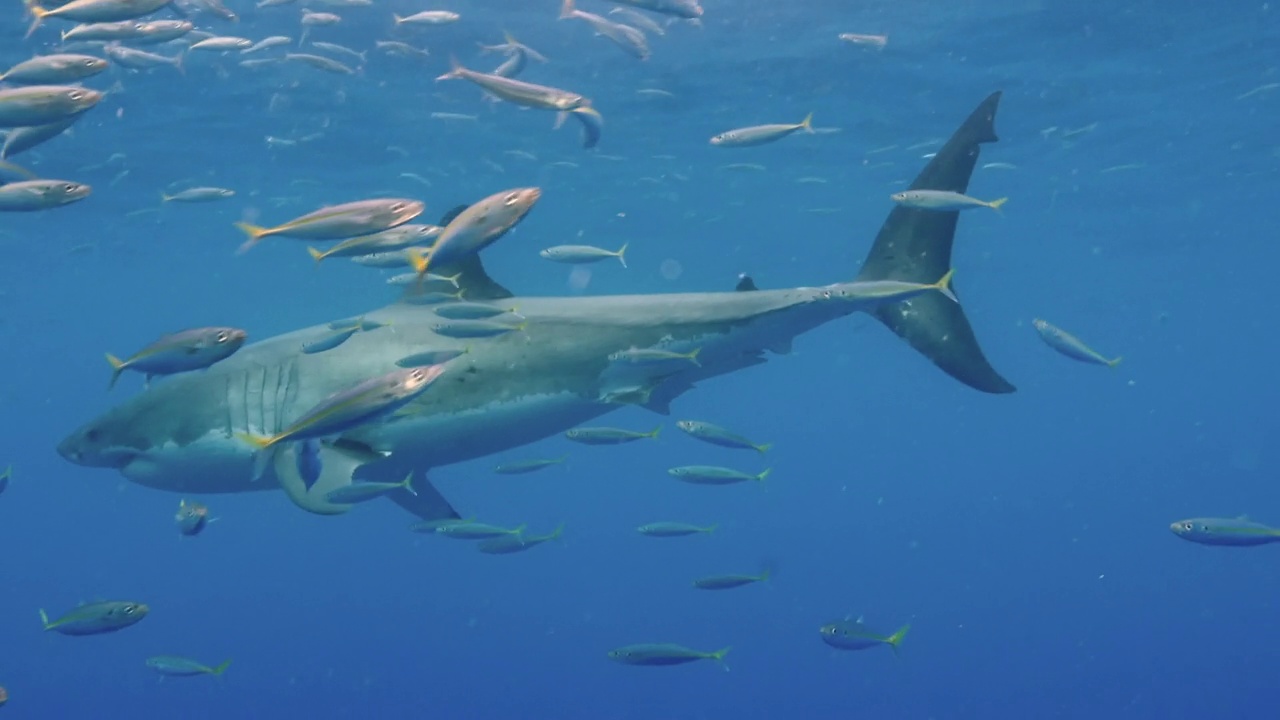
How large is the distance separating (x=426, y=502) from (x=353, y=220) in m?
3.33

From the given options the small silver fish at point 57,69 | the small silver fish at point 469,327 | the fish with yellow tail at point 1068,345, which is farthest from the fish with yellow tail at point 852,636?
the small silver fish at point 57,69

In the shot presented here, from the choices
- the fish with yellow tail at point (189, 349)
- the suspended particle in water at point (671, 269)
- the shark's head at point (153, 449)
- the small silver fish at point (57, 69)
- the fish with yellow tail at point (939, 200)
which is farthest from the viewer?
the suspended particle in water at point (671, 269)

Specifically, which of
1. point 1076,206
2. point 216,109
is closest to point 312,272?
point 216,109

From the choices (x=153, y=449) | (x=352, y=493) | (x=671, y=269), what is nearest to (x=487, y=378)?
(x=352, y=493)

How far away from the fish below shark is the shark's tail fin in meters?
0.02

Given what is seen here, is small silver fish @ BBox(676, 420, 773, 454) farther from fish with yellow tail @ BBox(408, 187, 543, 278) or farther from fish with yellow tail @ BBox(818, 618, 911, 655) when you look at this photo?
fish with yellow tail @ BBox(408, 187, 543, 278)

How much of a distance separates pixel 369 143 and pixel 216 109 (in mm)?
4393

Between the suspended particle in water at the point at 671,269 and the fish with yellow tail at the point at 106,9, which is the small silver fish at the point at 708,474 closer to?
the fish with yellow tail at the point at 106,9

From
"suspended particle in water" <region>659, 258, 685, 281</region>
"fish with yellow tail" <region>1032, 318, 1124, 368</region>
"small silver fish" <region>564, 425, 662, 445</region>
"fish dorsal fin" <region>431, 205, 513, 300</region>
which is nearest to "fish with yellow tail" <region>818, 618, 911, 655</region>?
"small silver fish" <region>564, 425, 662, 445</region>

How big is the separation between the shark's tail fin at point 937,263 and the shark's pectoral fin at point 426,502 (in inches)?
149

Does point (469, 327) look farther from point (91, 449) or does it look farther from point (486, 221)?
point (91, 449)

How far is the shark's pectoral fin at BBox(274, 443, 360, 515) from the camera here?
17.4 feet

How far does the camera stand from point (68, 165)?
2412cm

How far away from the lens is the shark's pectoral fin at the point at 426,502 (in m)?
7.36
